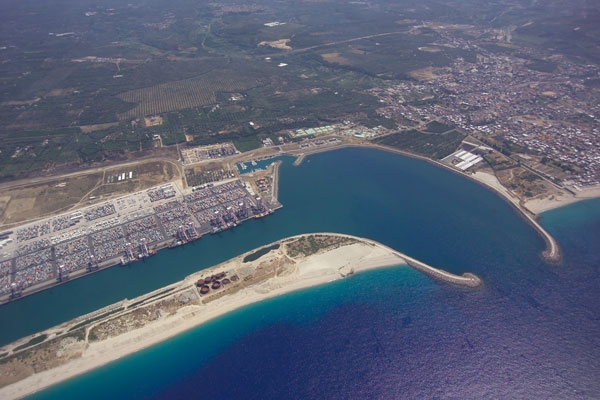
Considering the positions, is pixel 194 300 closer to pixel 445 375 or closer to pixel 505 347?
pixel 445 375

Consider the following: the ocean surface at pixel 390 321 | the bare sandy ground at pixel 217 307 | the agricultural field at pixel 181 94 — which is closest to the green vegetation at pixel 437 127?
the ocean surface at pixel 390 321

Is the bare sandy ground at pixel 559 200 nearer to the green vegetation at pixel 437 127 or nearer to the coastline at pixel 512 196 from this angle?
the coastline at pixel 512 196

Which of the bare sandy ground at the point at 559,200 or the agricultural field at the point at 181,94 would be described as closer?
the bare sandy ground at the point at 559,200

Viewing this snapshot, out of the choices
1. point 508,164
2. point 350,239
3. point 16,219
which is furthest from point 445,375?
point 16,219

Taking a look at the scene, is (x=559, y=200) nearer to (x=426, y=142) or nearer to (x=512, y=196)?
(x=512, y=196)

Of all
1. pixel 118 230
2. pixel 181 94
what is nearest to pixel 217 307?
pixel 118 230

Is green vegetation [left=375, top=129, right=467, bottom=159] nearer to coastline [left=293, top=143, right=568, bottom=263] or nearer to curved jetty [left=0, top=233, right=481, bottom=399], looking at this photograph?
coastline [left=293, top=143, right=568, bottom=263]

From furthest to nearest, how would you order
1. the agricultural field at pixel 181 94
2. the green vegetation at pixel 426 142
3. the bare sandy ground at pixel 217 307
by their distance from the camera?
1. the agricultural field at pixel 181 94
2. the green vegetation at pixel 426 142
3. the bare sandy ground at pixel 217 307

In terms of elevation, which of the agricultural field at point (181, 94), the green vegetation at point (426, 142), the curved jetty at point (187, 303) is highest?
the green vegetation at point (426, 142)
